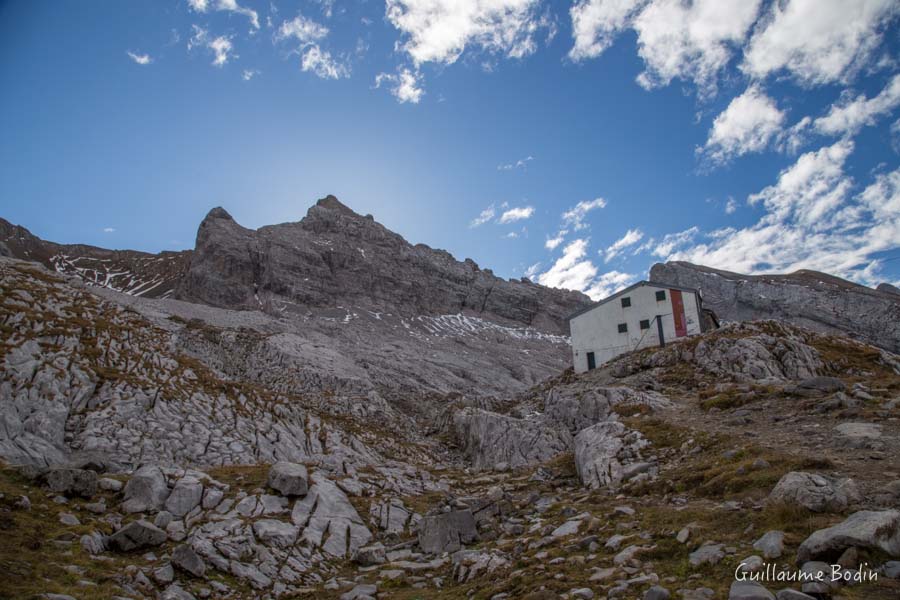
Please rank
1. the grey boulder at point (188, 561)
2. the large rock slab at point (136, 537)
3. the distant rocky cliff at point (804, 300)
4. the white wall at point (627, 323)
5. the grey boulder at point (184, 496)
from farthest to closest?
the distant rocky cliff at point (804, 300) < the white wall at point (627, 323) < the grey boulder at point (184, 496) < the large rock slab at point (136, 537) < the grey boulder at point (188, 561)

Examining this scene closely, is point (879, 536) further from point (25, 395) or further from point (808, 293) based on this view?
point (808, 293)

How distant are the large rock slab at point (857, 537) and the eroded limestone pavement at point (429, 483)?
3 centimetres

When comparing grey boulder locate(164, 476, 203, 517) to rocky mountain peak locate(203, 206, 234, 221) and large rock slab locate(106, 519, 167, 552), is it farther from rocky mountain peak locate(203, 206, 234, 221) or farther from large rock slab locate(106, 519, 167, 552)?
rocky mountain peak locate(203, 206, 234, 221)

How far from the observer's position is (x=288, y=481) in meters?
17.1

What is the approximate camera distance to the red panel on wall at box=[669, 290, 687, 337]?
43844 millimetres

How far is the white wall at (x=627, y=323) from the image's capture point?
145 ft

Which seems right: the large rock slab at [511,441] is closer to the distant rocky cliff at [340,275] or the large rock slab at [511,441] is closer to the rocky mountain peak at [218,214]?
the distant rocky cliff at [340,275]

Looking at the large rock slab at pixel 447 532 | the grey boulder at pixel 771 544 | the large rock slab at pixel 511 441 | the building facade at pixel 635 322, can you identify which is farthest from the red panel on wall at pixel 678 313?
the grey boulder at pixel 771 544

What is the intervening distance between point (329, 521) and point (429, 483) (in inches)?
318

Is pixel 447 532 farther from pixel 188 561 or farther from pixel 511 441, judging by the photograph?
pixel 511 441

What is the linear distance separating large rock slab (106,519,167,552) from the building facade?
1604 inches

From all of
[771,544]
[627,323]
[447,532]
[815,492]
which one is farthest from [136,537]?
[627,323]

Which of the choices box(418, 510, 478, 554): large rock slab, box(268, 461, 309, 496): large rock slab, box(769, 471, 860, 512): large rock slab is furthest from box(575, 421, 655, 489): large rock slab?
box(268, 461, 309, 496): large rock slab

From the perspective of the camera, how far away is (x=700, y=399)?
25234 millimetres
